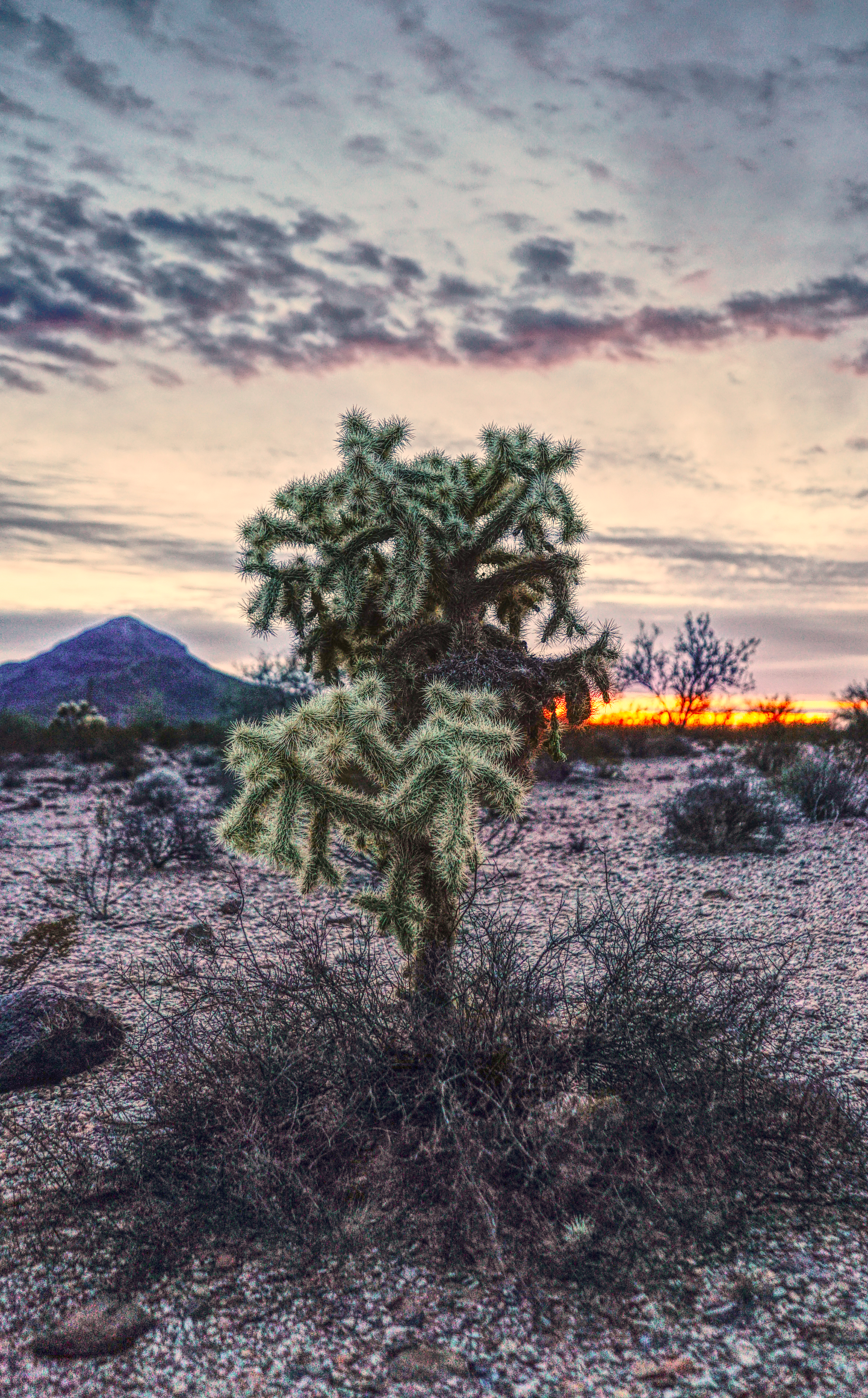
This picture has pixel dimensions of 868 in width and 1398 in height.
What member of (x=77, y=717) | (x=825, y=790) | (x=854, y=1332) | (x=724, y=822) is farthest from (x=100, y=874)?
(x=77, y=717)

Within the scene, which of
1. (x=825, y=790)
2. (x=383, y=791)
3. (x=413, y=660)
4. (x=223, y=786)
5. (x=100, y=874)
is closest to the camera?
(x=383, y=791)

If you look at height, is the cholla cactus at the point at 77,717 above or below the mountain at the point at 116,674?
below

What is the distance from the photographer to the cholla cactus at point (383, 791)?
374 centimetres

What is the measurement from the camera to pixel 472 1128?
3.05 metres

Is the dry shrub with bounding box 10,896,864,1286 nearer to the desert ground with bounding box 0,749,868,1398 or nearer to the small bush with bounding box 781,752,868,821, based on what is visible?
the desert ground with bounding box 0,749,868,1398

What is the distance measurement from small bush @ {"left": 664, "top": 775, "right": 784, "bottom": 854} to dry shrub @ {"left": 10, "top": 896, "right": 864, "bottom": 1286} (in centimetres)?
614

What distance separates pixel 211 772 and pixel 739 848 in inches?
436

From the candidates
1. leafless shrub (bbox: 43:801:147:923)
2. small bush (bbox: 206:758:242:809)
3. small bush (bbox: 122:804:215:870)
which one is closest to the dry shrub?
leafless shrub (bbox: 43:801:147:923)

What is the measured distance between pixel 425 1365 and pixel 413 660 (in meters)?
3.01

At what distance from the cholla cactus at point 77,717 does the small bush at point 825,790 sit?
18862 millimetres

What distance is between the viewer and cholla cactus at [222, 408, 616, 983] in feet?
12.6

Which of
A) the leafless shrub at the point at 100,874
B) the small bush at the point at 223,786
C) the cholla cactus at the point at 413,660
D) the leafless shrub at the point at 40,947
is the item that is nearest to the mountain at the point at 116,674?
the small bush at the point at 223,786

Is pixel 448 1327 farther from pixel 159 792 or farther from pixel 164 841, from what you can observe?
pixel 159 792

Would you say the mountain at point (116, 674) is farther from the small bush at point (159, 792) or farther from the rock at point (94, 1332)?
the rock at point (94, 1332)
